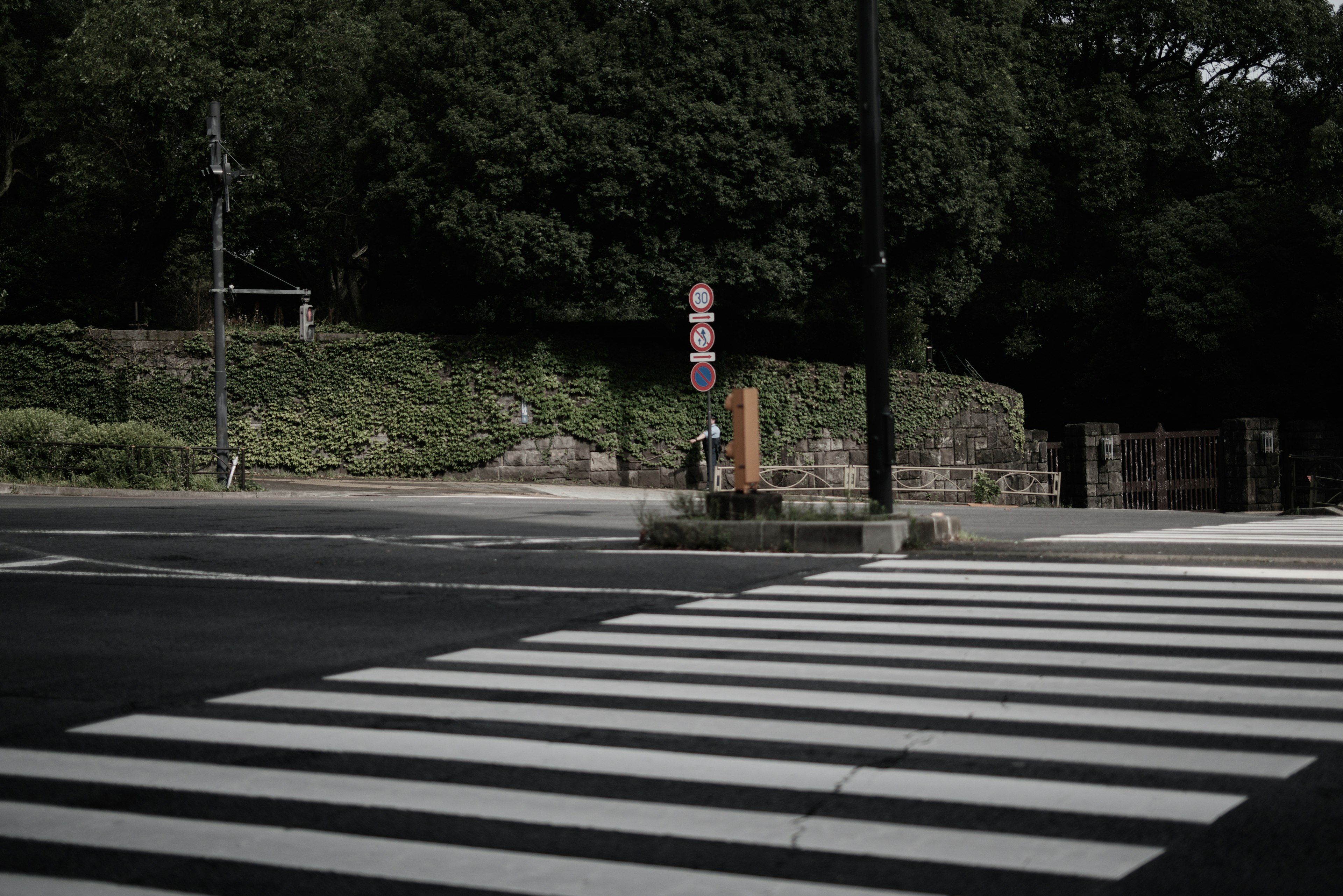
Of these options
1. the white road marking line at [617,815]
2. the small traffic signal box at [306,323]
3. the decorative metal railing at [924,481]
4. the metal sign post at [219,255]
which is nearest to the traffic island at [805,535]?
the white road marking line at [617,815]

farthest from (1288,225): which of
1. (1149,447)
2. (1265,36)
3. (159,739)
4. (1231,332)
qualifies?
(159,739)

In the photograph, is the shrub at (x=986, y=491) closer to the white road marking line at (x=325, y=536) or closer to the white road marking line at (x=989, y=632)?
the white road marking line at (x=325, y=536)

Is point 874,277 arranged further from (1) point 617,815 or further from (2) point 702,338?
(1) point 617,815

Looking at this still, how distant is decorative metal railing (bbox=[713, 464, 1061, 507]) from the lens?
32188 millimetres

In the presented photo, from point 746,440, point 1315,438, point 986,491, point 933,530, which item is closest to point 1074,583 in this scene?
point 933,530

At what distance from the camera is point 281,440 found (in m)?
32.1

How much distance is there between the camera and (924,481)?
34.6m

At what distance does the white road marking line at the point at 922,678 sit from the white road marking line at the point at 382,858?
9.39 feet

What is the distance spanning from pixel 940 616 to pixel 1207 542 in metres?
5.66

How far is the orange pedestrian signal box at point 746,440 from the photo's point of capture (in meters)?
13.0

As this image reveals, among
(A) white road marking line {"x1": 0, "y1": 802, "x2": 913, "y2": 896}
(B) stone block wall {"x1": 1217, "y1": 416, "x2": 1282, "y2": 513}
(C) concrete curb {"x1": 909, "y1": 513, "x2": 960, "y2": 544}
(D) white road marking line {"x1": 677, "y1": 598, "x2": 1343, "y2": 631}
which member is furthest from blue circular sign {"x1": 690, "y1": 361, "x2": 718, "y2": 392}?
(A) white road marking line {"x1": 0, "y1": 802, "x2": 913, "y2": 896}

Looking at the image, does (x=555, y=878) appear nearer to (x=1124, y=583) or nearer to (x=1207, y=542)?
(x=1124, y=583)

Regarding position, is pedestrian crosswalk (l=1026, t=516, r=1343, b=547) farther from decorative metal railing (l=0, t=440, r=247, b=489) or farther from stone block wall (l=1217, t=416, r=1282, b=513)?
decorative metal railing (l=0, t=440, r=247, b=489)

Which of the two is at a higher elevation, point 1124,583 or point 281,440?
point 281,440
